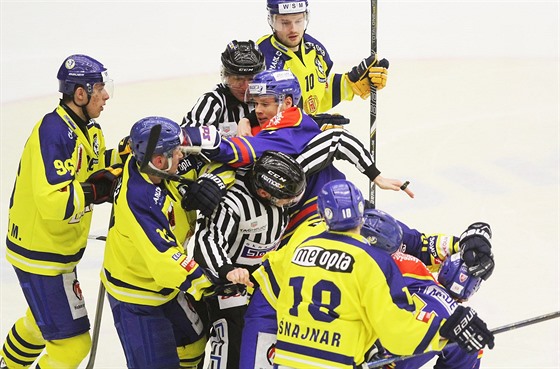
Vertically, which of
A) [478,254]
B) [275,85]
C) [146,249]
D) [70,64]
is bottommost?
[478,254]

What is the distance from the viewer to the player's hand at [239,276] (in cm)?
366

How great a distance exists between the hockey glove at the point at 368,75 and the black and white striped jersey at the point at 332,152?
90 centimetres

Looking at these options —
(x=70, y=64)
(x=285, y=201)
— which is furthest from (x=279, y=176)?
(x=70, y=64)

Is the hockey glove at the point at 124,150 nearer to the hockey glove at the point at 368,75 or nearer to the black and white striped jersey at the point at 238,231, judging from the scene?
the black and white striped jersey at the point at 238,231

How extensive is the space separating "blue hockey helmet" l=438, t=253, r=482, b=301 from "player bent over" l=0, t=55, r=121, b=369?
1.25 m

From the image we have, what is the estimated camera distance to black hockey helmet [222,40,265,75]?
4.24 m

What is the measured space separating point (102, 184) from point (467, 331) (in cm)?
147

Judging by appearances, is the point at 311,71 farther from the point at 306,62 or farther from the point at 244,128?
the point at 244,128

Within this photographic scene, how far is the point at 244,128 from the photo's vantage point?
4176mm

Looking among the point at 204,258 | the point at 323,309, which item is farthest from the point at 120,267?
the point at 323,309

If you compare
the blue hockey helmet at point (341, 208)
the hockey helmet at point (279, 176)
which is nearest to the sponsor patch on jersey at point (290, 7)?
the hockey helmet at point (279, 176)

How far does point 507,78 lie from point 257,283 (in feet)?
13.6

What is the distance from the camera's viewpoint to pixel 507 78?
7.61m

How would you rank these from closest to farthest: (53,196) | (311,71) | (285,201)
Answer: (285,201) < (53,196) < (311,71)
